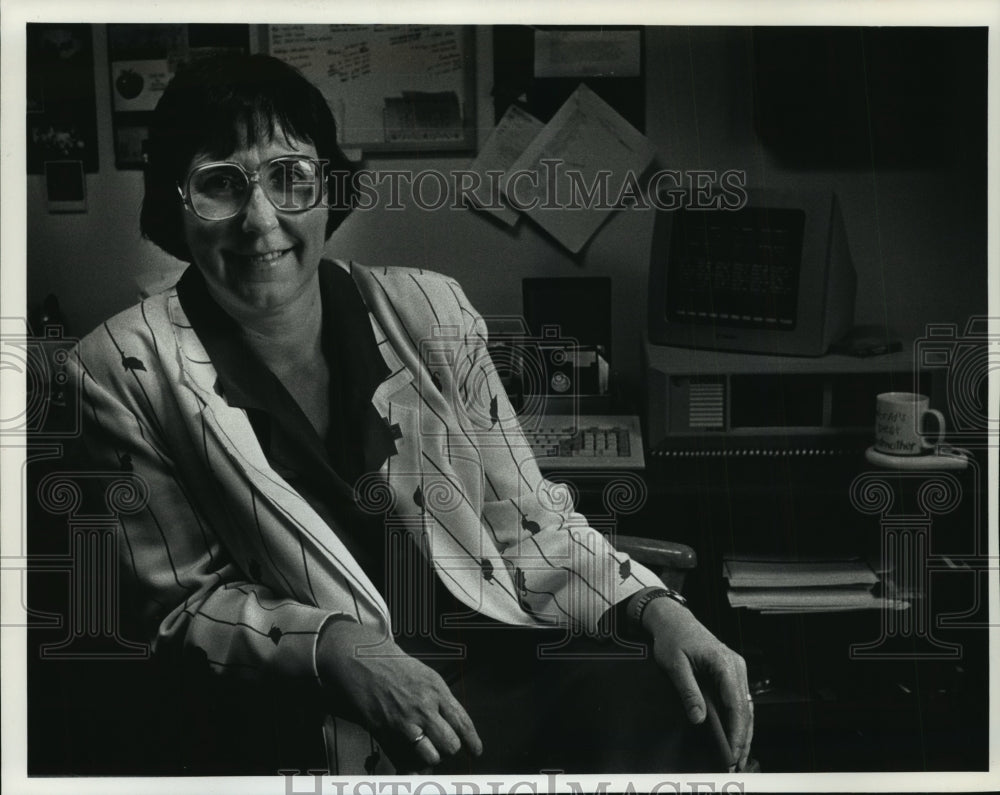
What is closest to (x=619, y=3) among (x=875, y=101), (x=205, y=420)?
(x=875, y=101)

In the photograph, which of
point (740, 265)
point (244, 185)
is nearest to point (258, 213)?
point (244, 185)

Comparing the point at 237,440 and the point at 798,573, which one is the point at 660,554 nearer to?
the point at 798,573

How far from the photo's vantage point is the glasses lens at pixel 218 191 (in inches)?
79.7

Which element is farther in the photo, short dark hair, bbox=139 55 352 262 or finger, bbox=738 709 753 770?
finger, bbox=738 709 753 770

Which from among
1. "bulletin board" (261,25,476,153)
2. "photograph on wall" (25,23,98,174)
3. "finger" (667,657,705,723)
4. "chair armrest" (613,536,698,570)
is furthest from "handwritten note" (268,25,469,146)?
"finger" (667,657,705,723)

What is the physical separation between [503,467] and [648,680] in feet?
1.45

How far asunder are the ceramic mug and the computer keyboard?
406 mm

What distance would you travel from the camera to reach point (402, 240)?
2.07 meters

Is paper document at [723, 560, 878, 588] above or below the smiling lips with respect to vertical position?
below

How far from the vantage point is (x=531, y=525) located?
212cm

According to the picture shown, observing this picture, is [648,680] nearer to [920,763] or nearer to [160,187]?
[920,763]

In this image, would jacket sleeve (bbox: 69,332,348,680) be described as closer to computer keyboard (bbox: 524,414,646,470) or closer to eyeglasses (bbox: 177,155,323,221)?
eyeglasses (bbox: 177,155,323,221)

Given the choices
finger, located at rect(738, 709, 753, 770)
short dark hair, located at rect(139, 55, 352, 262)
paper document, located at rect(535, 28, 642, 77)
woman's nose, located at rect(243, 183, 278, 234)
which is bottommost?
finger, located at rect(738, 709, 753, 770)

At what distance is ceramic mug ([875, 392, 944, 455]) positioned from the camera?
209 centimetres
